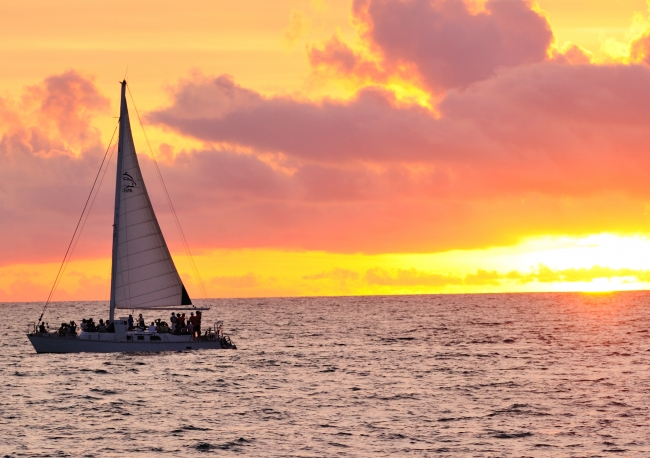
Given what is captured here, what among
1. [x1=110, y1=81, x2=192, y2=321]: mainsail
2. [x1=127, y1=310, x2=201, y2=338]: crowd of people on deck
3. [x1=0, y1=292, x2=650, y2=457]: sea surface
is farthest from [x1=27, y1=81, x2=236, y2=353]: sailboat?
[x1=0, y1=292, x2=650, y2=457]: sea surface

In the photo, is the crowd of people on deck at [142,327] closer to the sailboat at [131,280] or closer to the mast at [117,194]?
the sailboat at [131,280]

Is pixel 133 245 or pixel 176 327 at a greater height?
pixel 133 245

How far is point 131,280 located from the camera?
6506 centimetres

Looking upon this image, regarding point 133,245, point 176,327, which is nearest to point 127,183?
point 133,245

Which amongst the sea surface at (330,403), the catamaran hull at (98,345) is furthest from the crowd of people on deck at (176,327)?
the sea surface at (330,403)

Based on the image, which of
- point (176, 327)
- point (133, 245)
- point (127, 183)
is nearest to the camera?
point (133, 245)

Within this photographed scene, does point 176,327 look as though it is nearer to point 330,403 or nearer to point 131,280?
point 131,280

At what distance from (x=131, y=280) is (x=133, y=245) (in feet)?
→ 8.11

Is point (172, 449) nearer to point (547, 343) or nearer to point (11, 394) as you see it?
point (11, 394)

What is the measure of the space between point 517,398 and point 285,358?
2787cm

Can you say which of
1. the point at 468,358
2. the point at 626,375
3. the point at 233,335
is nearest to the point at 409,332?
the point at 233,335

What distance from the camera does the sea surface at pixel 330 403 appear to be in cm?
→ 3753

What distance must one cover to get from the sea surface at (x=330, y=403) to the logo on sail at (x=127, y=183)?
12633mm

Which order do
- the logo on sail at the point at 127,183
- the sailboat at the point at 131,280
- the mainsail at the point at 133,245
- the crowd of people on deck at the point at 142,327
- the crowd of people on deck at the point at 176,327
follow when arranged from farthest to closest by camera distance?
the logo on sail at the point at 127,183 → the mainsail at the point at 133,245 → the crowd of people on deck at the point at 176,327 → the crowd of people on deck at the point at 142,327 → the sailboat at the point at 131,280
